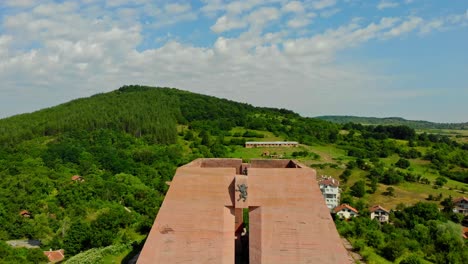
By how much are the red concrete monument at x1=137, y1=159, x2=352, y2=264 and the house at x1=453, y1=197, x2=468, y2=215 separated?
53187mm

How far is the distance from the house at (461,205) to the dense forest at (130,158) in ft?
18.1

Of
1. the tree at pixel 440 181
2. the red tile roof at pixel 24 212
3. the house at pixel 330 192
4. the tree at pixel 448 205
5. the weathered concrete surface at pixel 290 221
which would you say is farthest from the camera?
the tree at pixel 440 181

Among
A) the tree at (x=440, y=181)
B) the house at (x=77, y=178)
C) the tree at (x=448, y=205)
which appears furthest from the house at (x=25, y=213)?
the tree at (x=440, y=181)

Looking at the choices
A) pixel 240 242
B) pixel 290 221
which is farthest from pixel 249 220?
pixel 240 242

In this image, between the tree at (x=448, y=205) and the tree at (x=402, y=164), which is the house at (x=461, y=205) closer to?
the tree at (x=448, y=205)

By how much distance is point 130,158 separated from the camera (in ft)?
235

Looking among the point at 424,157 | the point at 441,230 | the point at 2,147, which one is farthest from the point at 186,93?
the point at 441,230

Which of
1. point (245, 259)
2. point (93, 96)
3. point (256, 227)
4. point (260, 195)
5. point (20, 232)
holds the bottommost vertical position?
point (20, 232)

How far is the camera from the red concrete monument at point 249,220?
11.6 m

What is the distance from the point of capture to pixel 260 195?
1266 cm

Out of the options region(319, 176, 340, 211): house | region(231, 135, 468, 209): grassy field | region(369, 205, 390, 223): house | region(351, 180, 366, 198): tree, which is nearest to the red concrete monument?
region(369, 205, 390, 223): house

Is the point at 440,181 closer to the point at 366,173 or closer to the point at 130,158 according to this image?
the point at 366,173

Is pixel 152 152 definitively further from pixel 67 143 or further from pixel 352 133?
pixel 352 133

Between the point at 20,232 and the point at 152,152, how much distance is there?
104 ft
